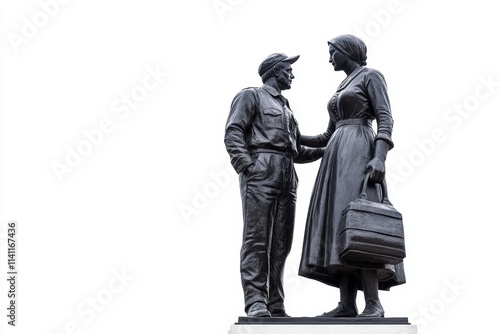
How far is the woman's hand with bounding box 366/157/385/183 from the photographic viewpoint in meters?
9.78

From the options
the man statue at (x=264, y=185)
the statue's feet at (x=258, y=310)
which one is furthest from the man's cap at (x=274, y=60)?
→ the statue's feet at (x=258, y=310)

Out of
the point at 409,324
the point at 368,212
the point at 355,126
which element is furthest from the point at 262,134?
the point at 409,324

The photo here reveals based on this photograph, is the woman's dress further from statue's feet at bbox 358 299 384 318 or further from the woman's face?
statue's feet at bbox 358 299 384 318

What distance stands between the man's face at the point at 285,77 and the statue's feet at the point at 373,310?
311cm

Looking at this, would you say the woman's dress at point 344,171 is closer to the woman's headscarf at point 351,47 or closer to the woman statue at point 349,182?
the woman statue at point 349,182

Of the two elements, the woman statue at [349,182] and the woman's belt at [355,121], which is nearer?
the woman statue at [349,182]

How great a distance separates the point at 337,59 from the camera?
10.8 m

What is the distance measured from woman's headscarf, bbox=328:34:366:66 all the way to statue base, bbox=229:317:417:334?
335 centimetres

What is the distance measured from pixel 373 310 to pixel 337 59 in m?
3.22

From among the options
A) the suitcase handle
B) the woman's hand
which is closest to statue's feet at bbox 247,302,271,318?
the suitcase handle

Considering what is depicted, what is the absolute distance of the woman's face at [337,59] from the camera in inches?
426

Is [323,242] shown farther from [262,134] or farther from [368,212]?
[262,134]

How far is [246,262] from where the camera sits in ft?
33.2

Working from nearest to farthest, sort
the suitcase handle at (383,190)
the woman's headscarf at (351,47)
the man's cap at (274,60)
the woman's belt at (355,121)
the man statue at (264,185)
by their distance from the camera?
1. the suitcase handle at (383,190)
2. the man statue at (264,185)
3. the woman's belt at (355,121)
4. the woman's headscarf at (351,47)
5. the man's cap at (274,60)
